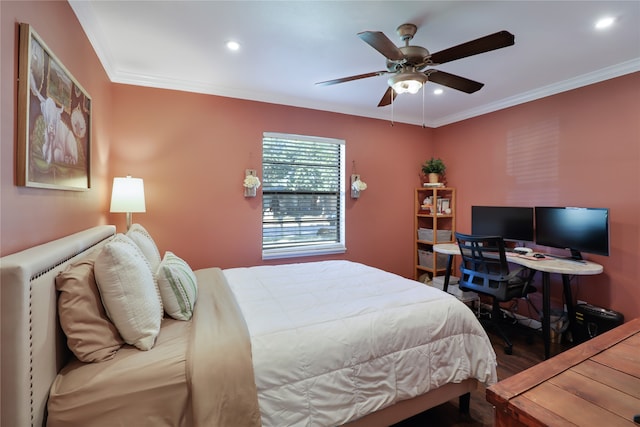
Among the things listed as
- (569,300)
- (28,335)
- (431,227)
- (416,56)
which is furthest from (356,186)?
(28,335)

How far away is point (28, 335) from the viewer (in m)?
0.91

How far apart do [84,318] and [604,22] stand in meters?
3.43

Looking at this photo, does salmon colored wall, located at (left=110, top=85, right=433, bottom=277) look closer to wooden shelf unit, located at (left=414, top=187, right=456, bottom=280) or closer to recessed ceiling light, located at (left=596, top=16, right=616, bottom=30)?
wooden shelf unit, located at (left=414, top=187, right=456, bottom=280)

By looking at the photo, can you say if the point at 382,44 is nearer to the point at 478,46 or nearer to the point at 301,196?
the point at 478,46

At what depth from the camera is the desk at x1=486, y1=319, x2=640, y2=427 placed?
76 centimetres

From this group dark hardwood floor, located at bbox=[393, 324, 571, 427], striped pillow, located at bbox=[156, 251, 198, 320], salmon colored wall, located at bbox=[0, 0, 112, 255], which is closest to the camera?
salmon colored wall, located at bbox=[0, 0, 112, 255]

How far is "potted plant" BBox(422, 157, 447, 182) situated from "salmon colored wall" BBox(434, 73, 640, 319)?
19.0 inches

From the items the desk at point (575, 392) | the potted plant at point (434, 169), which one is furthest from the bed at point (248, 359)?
the potted plant at point (434, 169)

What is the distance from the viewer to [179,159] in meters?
3.02

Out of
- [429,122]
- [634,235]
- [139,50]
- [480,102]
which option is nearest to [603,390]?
[634,235]

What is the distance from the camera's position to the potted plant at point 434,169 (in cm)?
411

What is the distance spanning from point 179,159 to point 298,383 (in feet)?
8.35

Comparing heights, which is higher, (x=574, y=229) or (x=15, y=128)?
(x=15, y=128)

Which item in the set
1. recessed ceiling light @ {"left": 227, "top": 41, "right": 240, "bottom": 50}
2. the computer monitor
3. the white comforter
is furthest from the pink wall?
the white comforter
